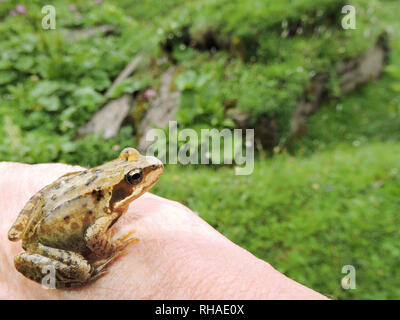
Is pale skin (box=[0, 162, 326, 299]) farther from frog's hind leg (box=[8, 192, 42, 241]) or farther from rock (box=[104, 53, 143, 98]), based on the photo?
rock (box=[104, 53, 143, 98])

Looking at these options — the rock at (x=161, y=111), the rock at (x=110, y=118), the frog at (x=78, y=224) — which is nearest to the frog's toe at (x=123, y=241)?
the frog at (x=78, y=224)

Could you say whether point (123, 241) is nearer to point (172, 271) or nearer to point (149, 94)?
point (172, 271)

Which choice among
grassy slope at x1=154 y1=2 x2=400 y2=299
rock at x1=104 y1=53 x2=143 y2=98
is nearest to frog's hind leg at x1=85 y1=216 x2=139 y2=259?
grassy slope at x1=154 y1=2 x2=400 y2=299

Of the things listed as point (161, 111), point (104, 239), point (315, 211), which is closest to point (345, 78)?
point (161, 111)

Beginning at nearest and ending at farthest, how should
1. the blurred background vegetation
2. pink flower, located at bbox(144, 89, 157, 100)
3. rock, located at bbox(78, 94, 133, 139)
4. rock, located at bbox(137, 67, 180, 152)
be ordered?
the blurred background vegetation → rock, located at bbox(137, 67, 180, 152) → rock, located at bbox(78, 94, 133, 139) → pink flower, located at bbox(144, 89, 157, 100)
